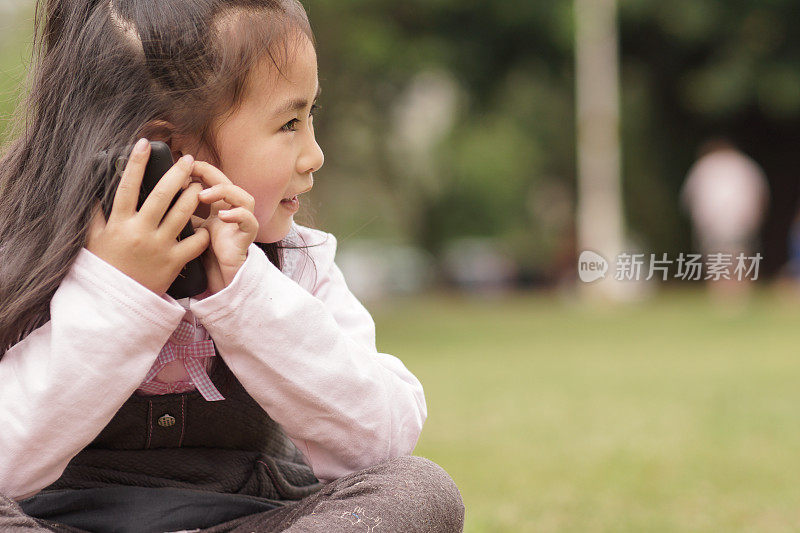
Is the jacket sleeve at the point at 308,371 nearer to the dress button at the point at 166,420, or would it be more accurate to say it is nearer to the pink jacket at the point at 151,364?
the pink jacket at the point at 151,364

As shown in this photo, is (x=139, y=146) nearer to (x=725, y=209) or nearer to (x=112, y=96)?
(x=112, y=96)

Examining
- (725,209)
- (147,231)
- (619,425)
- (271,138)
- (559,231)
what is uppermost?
(559,231)

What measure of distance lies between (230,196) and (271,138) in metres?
0.15

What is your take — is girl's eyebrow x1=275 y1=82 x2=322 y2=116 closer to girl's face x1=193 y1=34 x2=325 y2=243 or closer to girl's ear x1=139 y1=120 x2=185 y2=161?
girl's face x1=193 y1=34 x2=325 y2=243

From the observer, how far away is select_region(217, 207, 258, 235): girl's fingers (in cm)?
158

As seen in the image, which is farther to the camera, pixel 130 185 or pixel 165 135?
pixel 165 135

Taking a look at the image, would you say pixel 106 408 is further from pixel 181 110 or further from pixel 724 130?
pixel 724 130

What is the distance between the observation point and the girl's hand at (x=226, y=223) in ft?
5.20

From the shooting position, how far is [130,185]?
1.56 m

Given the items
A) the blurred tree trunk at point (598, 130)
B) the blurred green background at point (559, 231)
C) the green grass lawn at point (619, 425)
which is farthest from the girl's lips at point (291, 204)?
the blurred tree trunk at point (598, 130)

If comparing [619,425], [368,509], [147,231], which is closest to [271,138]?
[147,231]

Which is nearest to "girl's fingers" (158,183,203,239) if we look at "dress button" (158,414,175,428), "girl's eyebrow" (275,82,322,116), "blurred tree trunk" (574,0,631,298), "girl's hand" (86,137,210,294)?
"girl's hand" (86,137,210,294)

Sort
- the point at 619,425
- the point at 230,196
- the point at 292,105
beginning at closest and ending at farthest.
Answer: the point at 230,196 < the point at 292,105 < the point at 619,425

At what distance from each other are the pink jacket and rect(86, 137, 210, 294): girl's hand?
29 millimetres
